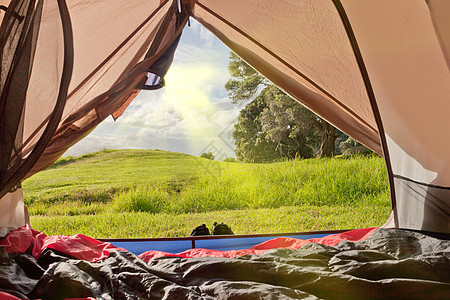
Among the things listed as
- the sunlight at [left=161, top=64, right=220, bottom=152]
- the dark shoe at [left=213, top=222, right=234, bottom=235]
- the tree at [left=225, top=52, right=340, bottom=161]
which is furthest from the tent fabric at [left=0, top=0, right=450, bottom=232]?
the sunlight at [left=161, top=64, right=220, bottom=152]

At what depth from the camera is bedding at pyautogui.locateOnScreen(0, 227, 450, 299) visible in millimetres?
963

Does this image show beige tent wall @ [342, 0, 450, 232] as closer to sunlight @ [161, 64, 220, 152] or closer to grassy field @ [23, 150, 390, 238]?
grassy field @ [23, 150, 390, 238]

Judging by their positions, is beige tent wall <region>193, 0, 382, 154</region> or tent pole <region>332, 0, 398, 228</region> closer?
tent pole <region>332, 0, 398, 228</region>

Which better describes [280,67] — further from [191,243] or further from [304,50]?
[191,243]

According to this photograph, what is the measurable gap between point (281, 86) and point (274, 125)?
3.56 m

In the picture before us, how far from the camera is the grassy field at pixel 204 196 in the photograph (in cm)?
446

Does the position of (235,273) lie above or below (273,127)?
below

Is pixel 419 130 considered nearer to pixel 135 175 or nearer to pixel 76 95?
pixel 76 95

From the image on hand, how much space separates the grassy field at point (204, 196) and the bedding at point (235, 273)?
2.94 metres

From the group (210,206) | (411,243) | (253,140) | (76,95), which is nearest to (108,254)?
(76,95)

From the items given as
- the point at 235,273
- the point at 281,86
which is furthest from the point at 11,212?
the point at 281,86

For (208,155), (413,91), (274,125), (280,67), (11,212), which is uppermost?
(274,125)

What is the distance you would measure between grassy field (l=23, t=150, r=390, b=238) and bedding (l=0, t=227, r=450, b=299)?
9.63ft

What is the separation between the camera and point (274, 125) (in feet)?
18.4
